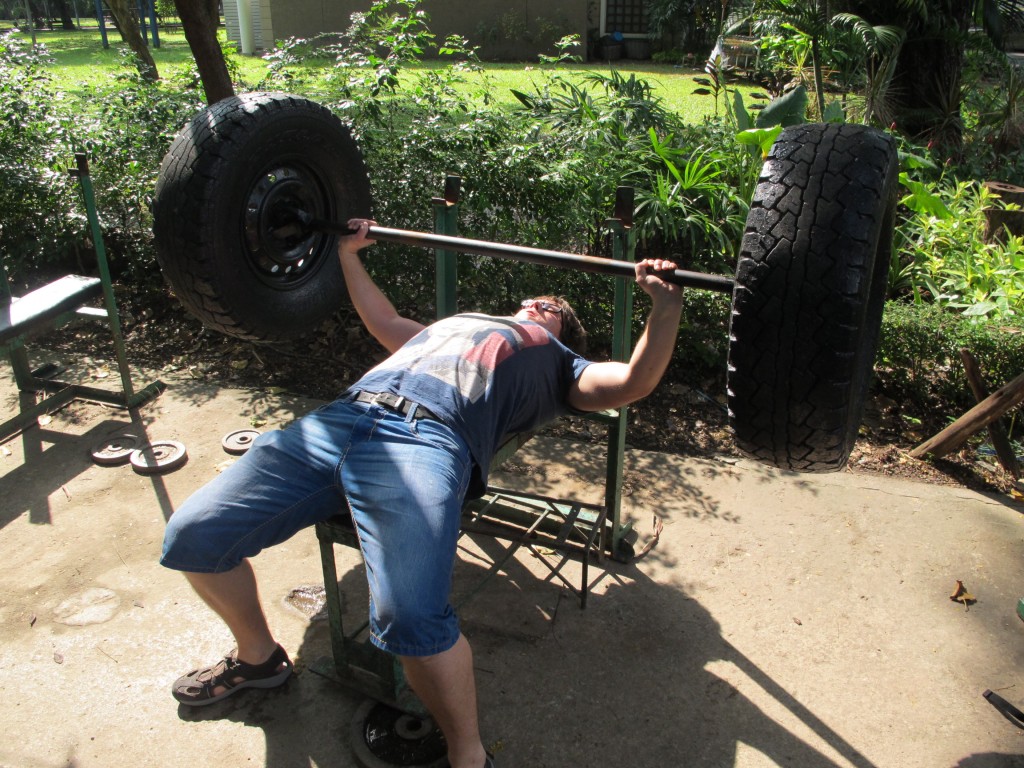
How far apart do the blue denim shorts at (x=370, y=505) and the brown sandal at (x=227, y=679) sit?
0.44m

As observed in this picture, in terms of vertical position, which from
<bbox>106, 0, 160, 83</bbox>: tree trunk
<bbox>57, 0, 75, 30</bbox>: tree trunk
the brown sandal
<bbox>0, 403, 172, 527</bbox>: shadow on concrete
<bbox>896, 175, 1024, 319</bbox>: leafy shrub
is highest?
<bbox>57, 0, 75, 30</bbox>: tree trunk

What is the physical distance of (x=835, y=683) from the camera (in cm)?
272

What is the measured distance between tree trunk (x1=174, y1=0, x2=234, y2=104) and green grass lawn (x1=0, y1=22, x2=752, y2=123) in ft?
2.07

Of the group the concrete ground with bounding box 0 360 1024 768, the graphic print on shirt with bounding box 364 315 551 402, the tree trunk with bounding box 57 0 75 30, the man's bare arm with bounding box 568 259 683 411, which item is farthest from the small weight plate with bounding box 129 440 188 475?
the tree trunk with bounding box 57 0 75 30

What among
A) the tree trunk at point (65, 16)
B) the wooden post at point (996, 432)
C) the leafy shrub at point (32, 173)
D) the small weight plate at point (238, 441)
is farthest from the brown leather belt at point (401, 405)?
the tree trunk at point (65, 16)

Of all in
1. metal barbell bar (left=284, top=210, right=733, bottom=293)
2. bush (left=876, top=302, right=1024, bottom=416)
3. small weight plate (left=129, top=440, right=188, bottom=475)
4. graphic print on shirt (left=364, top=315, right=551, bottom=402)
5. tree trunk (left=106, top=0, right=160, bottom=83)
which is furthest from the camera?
tree trunk (left=106, top=0, right=160, bottom=83)

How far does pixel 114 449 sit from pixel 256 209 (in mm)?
1618

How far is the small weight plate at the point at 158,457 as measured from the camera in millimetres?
3861

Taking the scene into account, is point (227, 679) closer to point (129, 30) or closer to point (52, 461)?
point (52, 461)

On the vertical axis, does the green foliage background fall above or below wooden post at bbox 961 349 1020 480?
above

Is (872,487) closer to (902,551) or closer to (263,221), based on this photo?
(902,551)

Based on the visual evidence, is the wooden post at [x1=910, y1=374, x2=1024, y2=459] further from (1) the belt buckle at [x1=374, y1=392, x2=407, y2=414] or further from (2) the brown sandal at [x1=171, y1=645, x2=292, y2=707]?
(2) the brown sandal at [x1=171, y1=645, x2=292, y2=707]

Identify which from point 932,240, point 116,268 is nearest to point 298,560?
point 116,268

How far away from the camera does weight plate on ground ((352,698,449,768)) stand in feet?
7.95
